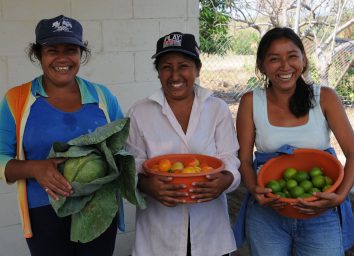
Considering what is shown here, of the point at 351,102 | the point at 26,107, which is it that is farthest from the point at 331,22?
the point at 26,107

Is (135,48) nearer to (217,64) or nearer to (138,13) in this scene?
(138,13)

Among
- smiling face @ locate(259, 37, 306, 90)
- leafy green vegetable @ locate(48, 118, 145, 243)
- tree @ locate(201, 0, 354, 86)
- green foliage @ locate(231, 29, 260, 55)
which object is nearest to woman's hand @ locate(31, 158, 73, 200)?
leafy green vegetable @ locate(48, 118, 145, 243)

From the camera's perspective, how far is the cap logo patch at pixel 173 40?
198 cm

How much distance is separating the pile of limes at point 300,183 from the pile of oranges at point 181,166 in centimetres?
34

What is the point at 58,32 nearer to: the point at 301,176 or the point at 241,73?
the point at 301,176

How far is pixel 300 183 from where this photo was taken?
1.96 m

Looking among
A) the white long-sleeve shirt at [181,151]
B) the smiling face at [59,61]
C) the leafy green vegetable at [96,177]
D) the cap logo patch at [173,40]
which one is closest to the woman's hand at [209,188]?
the white long-sleeve shirt at [181,151]

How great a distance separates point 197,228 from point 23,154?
839 mm

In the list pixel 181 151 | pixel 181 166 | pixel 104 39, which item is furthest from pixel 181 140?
pixel 104 39

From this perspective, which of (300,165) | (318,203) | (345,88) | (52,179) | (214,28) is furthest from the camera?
(345,88)

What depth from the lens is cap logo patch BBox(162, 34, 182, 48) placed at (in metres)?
1.98

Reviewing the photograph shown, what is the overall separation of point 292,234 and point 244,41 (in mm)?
6273

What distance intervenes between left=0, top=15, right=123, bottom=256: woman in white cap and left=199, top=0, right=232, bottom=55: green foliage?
5.34 m

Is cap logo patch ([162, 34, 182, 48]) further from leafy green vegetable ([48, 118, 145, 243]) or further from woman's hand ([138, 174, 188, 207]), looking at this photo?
woman's hand ([138, 174, 188, 207])
